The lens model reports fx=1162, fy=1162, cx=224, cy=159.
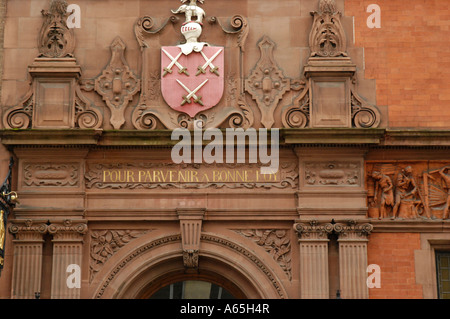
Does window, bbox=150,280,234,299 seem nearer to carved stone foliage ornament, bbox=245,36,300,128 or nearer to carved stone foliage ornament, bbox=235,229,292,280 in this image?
carved stone foliage ornament, bbox=235,229,292,280

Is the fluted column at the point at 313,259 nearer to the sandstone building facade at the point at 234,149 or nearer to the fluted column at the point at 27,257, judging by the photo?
the sandstone building facade at the point at 234,149

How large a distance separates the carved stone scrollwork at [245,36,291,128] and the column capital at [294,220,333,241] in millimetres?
2264

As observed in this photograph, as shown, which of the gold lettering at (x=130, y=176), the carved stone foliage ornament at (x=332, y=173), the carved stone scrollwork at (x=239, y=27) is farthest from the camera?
the carved stone scrollwork at (x=239, y=27)

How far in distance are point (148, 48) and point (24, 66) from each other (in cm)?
257

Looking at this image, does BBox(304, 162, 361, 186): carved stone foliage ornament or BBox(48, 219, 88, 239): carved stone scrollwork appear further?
BBox(304, 162, 361, 186): carved stone foliage ornament

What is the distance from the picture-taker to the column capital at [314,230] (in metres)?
22.7

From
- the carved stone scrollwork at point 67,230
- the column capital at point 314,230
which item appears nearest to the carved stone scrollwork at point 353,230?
the column capital at point 314,230

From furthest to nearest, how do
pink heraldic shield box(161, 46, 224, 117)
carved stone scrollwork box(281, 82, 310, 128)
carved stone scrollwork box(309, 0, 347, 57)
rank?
carved stone scrollwork box(309, 0, 347, 57) < pink heraldic shield box(161, 46, 224, 117) < carved stone scrollwork box(281, 82, 310, 128)

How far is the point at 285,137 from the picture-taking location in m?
23.0

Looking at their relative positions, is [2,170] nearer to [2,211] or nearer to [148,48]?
[2,211]

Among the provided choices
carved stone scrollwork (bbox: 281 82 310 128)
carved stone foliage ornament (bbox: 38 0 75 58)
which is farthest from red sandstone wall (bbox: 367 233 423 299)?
carved stone foliage ornament (bbox: 38 0 75 58)

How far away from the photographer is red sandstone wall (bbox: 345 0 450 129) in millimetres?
23609

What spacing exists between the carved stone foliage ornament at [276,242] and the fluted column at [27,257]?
3.94 metres
